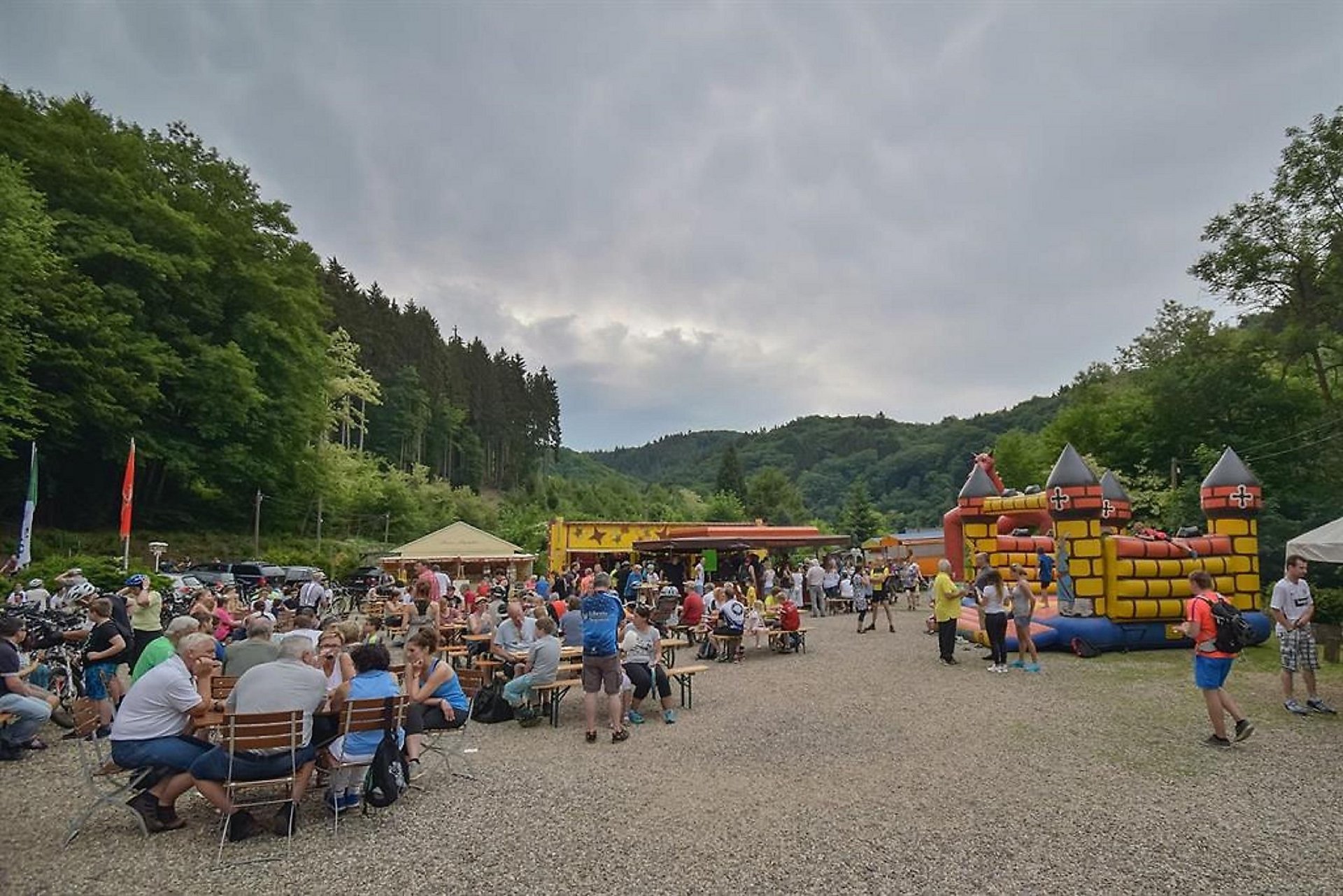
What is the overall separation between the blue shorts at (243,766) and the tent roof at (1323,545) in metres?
10.8

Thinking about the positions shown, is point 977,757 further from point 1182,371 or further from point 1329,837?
point 1182,371

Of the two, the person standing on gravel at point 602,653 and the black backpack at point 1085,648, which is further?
the black backpack at point 1085,648

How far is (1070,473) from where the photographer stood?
38.8 ft

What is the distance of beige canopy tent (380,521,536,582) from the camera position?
2280 cm

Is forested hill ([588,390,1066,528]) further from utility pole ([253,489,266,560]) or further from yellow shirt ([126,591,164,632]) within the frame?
yellow shirt ([126,591,164,632])

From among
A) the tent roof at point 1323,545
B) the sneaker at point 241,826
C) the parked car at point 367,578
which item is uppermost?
the tent roof at point 1323,545

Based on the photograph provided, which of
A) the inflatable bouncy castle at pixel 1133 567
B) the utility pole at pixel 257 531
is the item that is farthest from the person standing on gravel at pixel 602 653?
the utility pole at pixel 257 531

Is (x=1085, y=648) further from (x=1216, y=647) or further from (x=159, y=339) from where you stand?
(x=159, y=339)

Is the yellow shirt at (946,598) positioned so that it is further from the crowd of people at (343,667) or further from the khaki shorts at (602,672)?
the khaki shorts at (602,672)

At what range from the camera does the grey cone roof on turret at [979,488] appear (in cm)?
1792

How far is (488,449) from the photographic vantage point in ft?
200

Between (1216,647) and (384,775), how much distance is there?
655 centimetres

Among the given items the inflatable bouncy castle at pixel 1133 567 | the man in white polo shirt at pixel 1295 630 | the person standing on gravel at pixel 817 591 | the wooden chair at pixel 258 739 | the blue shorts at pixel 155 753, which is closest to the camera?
the wooden chair at pixel 258 739

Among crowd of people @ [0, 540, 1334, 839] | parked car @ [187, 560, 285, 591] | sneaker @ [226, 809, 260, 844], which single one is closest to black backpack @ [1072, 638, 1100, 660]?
→ crowd of people @ [0, 540, 1334, 839]
